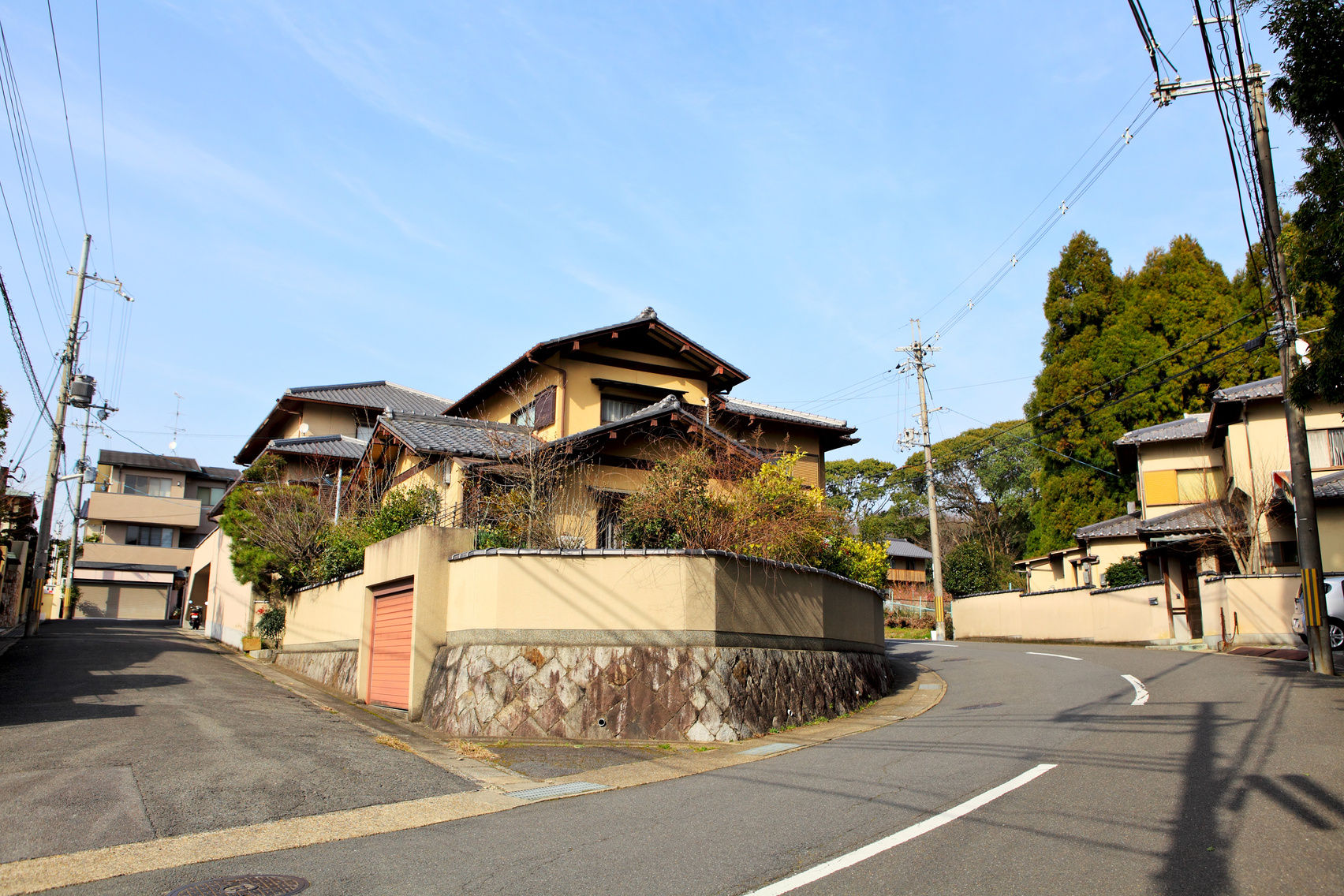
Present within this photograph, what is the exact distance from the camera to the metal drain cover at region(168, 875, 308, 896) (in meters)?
5.44

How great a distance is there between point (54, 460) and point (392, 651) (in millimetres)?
17857

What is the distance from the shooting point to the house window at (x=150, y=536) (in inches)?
2044

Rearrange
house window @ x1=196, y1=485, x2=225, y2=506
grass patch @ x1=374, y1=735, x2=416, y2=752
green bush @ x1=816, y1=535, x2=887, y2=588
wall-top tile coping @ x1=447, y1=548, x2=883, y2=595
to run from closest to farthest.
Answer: grass patch @ x1=374, y1=735, x2=416, y2=752
wall-top tile coping @ x1=447, y1=548, x2=883, y2=595
green bush @ x1=816, y1=535, x2=887, y2=588
house window @ x1=196, y1=485, x2=225, y2=506

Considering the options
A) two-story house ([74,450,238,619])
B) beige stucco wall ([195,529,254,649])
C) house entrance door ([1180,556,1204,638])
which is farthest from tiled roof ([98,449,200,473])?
house entrance door ([1180,556,1204,638])

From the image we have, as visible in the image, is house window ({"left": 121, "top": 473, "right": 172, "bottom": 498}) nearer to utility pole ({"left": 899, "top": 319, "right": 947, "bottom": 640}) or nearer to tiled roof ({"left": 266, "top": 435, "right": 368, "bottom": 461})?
tiled roof ({"left": 266, "top": 435, "right": 368, "bottom": 461})

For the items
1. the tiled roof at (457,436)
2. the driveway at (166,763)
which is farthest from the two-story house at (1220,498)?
the driveway at (166,763)

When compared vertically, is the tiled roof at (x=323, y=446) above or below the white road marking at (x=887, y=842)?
above

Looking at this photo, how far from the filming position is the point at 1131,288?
40.8 metres

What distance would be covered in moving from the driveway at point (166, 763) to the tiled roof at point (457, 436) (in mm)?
5536

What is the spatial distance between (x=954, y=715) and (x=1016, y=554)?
40261 mm

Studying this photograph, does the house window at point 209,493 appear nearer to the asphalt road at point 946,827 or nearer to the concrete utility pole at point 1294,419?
the asphalt road at point 946,827

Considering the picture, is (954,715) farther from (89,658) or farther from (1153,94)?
(89,658)

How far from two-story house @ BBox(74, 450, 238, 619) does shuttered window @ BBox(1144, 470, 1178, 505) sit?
49.0m

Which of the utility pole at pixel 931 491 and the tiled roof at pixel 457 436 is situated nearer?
the tiled roof at pixel 457 436
